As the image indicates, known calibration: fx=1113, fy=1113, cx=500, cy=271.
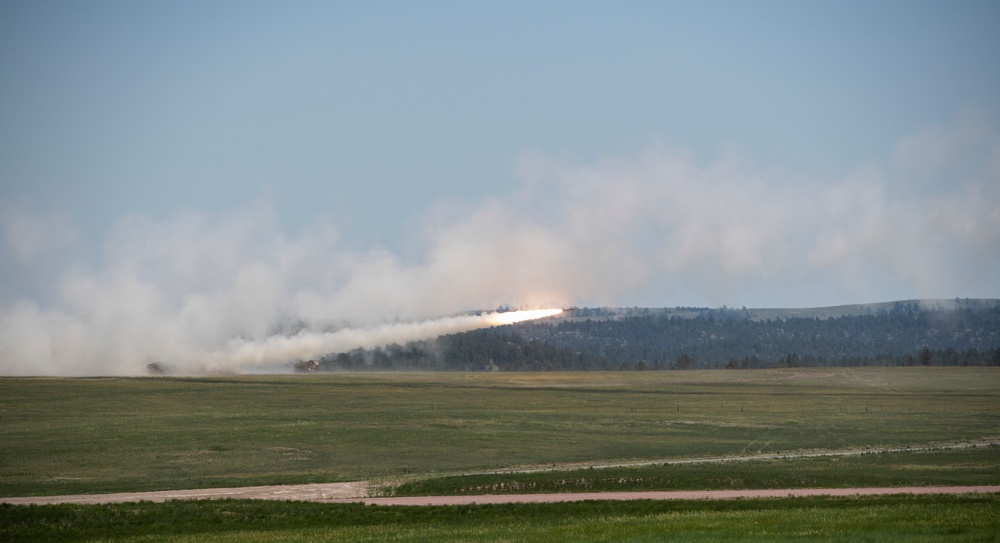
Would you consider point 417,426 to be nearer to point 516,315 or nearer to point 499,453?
point 499,453

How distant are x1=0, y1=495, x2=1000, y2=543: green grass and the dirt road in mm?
2253

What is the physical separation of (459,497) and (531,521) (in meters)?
7.58

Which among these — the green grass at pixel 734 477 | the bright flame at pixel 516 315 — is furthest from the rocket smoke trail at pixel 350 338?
the green grass at pixel 734 477

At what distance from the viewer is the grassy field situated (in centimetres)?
5150

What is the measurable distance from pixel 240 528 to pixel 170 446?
2956 cm

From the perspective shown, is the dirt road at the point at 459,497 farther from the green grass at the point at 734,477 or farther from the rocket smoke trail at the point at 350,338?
the rocket smoke trail at the point at 350,338

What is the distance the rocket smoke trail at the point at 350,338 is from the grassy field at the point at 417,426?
5.08 m

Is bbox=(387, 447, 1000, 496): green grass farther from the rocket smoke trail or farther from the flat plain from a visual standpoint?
the rocket smoke trail

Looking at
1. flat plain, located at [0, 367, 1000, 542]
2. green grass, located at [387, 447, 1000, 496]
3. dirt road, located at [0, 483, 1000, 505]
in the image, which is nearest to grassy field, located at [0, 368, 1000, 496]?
flat plain, located at [0, 367, 1000, 542]

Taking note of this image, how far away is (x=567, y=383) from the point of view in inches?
5094

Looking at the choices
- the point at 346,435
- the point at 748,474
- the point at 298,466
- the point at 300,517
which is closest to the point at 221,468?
the point at 298,466

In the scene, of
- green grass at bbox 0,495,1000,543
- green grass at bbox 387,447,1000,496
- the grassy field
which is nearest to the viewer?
green grass at bbox 0,495,1000,543

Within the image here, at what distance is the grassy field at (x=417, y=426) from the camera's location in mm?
51500

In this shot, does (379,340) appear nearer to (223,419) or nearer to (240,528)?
(223,419)
